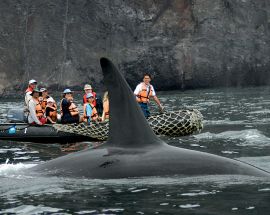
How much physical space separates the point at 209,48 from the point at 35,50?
20052 mm

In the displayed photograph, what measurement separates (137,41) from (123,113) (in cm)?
6075

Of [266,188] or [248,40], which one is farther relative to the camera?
[248,40]

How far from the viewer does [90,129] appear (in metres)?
23.1

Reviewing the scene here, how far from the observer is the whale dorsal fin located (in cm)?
1149

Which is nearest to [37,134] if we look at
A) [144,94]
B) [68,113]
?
[68,113]

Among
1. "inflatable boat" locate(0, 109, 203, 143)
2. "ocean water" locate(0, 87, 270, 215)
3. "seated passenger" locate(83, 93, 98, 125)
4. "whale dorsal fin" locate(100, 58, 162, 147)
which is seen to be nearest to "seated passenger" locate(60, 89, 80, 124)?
"seated passenger" locate(83, 93, 98, 125)

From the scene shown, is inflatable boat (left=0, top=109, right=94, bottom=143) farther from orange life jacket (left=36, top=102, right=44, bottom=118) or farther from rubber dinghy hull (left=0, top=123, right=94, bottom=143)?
orange life jacket (left=36, top=102, right=44, bottom=118)

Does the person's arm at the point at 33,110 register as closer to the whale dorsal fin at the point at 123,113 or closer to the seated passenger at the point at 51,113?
the seated passenger at the point at 51,113

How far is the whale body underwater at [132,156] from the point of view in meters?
11.5

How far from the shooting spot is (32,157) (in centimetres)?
1842


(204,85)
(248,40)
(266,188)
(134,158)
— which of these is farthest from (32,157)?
(248,40)

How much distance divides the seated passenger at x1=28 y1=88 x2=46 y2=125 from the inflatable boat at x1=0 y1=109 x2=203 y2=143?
47cm

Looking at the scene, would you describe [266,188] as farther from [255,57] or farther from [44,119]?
[255,57]

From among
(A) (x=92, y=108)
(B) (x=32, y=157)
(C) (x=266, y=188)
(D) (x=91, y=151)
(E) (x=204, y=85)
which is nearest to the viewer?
(C) (x=266, y=188)
